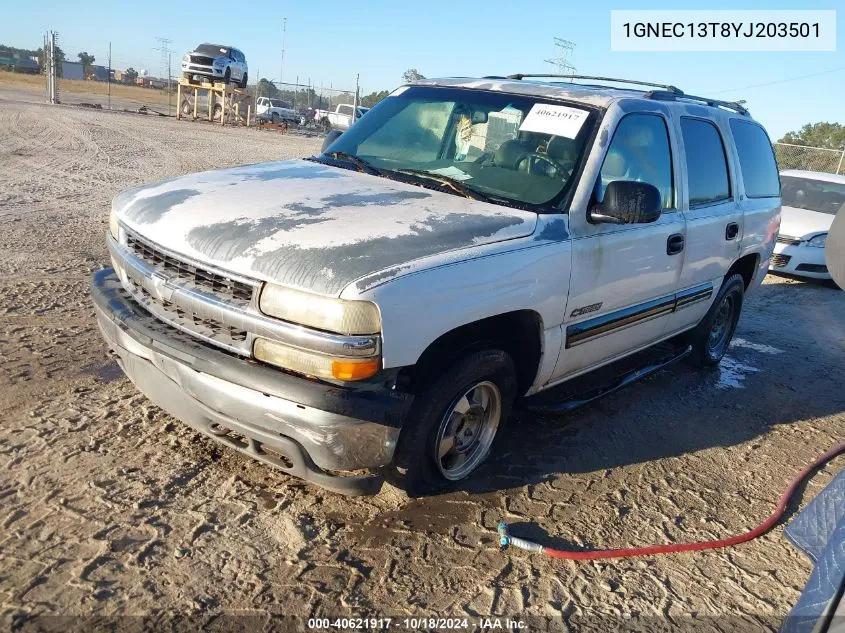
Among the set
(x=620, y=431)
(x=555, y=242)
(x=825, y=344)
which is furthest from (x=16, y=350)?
(x=825, y=344)

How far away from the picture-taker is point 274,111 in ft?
123

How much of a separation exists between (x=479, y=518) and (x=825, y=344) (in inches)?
215

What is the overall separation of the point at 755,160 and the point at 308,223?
13.5 ft

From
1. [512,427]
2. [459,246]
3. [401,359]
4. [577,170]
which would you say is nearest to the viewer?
[401,359]

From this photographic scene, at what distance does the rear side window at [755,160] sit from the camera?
5238mm

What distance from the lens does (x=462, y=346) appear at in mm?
3066

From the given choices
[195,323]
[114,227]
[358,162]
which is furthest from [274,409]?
[358,162]

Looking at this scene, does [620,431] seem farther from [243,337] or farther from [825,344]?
[825,344]

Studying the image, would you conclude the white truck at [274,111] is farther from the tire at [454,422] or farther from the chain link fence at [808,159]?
the tire at [454,422]

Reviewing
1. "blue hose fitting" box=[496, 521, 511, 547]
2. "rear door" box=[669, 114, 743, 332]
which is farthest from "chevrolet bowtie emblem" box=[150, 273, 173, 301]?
"rear door" box=[669, 114, 743, 332]

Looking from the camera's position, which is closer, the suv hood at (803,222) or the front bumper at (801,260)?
the front bumper at (801,260)

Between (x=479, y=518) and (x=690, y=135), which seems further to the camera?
(x=690, y=135)

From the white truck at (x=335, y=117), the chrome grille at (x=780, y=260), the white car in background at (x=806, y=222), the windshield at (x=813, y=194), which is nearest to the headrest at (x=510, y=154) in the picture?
the white car in background at (x=806, y=222)

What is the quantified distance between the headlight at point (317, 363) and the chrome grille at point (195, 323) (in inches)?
5.5
